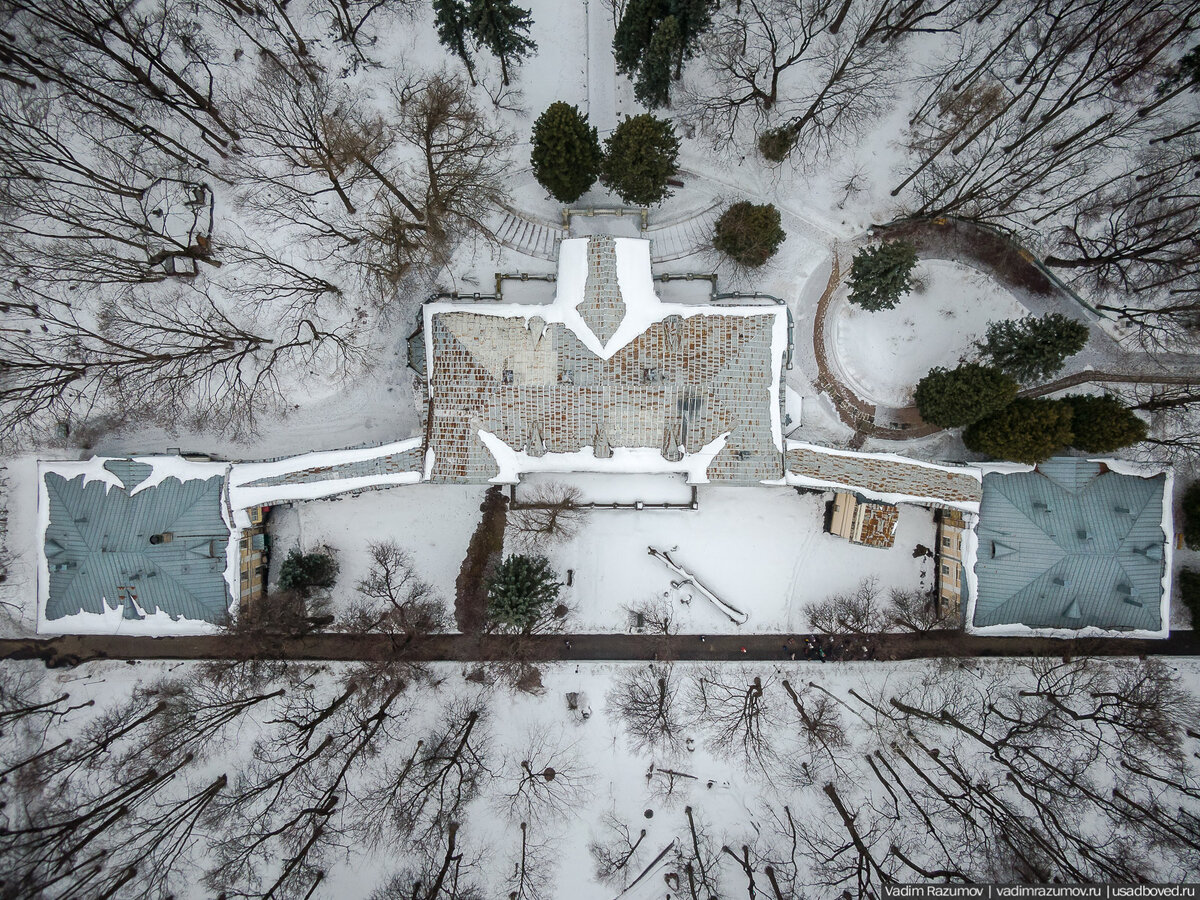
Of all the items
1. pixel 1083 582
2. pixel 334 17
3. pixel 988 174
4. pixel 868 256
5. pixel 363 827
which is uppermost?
pixel 334 17

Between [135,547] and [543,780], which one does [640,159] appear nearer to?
[135,547]

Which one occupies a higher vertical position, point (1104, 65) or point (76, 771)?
point (1104, 65)

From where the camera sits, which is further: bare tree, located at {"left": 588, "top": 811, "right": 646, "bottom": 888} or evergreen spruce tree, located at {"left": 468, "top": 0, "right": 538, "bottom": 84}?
bare tree, located at {"left": 588, "top": 811, "right": 646, "bottom": 888}

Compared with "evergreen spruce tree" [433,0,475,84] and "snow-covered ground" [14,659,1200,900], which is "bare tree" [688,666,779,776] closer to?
"snow-covered ground" [14,659,1200,900]

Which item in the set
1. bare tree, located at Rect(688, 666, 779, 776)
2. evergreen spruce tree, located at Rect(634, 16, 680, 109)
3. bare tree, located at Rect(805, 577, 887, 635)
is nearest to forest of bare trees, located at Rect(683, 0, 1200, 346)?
evergreen spruce tree, located at Rect(634, 16, 680, 109)

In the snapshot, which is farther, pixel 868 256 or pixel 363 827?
pixel 363 827

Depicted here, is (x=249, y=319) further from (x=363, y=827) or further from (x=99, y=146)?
(x=363, y=827)

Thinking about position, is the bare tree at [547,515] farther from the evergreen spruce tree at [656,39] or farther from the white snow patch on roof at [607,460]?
the evergreen spruce tree at [656,39]

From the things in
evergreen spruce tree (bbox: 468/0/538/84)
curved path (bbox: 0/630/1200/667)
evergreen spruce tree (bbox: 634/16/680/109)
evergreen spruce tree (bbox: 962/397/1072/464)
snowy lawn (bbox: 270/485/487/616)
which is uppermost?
evergreen spruce tree (bbox: 468/0/538/84)

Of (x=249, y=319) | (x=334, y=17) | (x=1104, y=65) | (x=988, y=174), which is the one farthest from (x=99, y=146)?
(x=1104, y=65)
